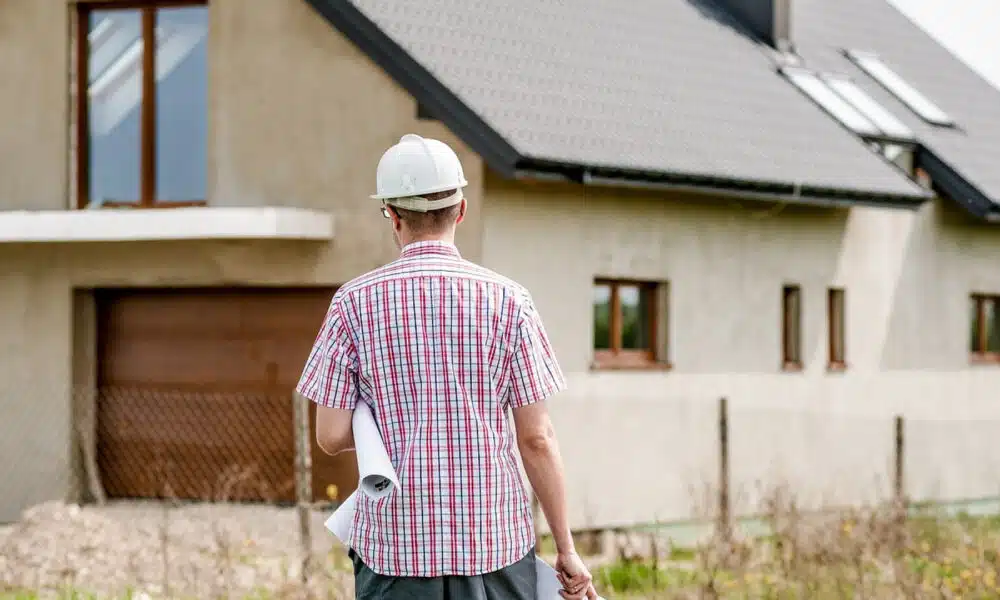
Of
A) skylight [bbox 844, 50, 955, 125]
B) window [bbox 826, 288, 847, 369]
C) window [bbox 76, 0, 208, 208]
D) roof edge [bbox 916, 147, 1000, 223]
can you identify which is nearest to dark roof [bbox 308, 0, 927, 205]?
roof edge [bbox 916, 147, 1000, 223]

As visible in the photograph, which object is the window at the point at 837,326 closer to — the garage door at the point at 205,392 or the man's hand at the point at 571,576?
the garage door at the point at 205,392

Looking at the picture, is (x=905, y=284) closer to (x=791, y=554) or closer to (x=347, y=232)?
(x=347, y=232)

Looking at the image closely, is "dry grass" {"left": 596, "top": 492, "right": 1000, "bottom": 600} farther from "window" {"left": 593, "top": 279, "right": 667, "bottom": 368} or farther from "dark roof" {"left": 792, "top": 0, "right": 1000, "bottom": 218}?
"dark roof" {"left": 792, "top": 0, "right": 1000, "bottom": 218}

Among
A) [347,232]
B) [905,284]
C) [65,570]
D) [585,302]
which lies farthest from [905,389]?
[65,570]

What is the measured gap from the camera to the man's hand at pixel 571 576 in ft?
13.2

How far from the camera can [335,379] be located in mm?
3936

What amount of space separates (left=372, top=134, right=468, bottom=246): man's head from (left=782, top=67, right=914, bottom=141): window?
13.1 metres

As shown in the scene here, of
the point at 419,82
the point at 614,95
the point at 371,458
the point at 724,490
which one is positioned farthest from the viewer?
the point at 614,95

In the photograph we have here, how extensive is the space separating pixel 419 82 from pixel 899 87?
26.5 feet

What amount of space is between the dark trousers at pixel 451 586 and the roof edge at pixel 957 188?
1336cm

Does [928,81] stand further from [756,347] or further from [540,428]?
[540,428]

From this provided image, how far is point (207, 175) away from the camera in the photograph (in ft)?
44.5

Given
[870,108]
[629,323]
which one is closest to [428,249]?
[629,323]

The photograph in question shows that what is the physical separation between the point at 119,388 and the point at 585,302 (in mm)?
3781
